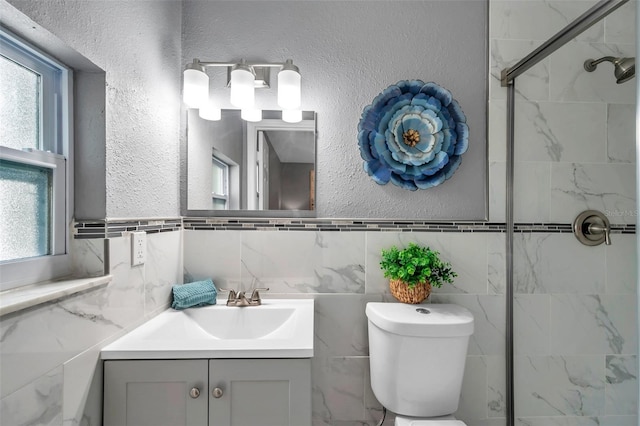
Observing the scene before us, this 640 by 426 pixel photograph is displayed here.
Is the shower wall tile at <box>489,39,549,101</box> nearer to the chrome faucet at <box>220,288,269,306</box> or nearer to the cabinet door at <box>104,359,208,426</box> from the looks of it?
the chrome faucet at <box>220,288,269,306</box>

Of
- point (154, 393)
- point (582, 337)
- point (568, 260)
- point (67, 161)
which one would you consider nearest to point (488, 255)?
point (568, 260)

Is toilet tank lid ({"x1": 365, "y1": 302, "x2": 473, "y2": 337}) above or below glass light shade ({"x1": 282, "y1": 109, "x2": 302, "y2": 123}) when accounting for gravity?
below

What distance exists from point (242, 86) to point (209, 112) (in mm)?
203

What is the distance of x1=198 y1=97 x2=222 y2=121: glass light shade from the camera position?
4.59ft

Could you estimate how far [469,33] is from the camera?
1.46 metres

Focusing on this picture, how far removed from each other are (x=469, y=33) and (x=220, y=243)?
1508 mm

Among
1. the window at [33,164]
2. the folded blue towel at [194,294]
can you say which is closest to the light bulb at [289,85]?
the window at [33,164]

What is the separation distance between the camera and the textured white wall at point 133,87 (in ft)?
2.86

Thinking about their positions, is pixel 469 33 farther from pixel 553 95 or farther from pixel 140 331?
pixel 140 331

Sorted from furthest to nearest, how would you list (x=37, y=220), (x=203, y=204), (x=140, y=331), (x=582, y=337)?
(x=203, y=204)
(x=582, y=337)
(x=140, y=331)
(x=37, y=220)

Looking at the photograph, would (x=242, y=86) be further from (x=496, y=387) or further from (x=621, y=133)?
(x=496, y=387)

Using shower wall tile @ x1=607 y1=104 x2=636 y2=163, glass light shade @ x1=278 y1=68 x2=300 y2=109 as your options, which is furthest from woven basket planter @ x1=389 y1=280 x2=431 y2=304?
glass light shade @ x1=278 y1=68 x2=300 y2=109

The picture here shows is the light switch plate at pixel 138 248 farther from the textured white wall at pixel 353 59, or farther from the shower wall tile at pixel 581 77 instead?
the shower wall tile at pixel 581 77

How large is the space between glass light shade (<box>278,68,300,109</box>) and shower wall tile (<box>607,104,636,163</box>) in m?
1.13
